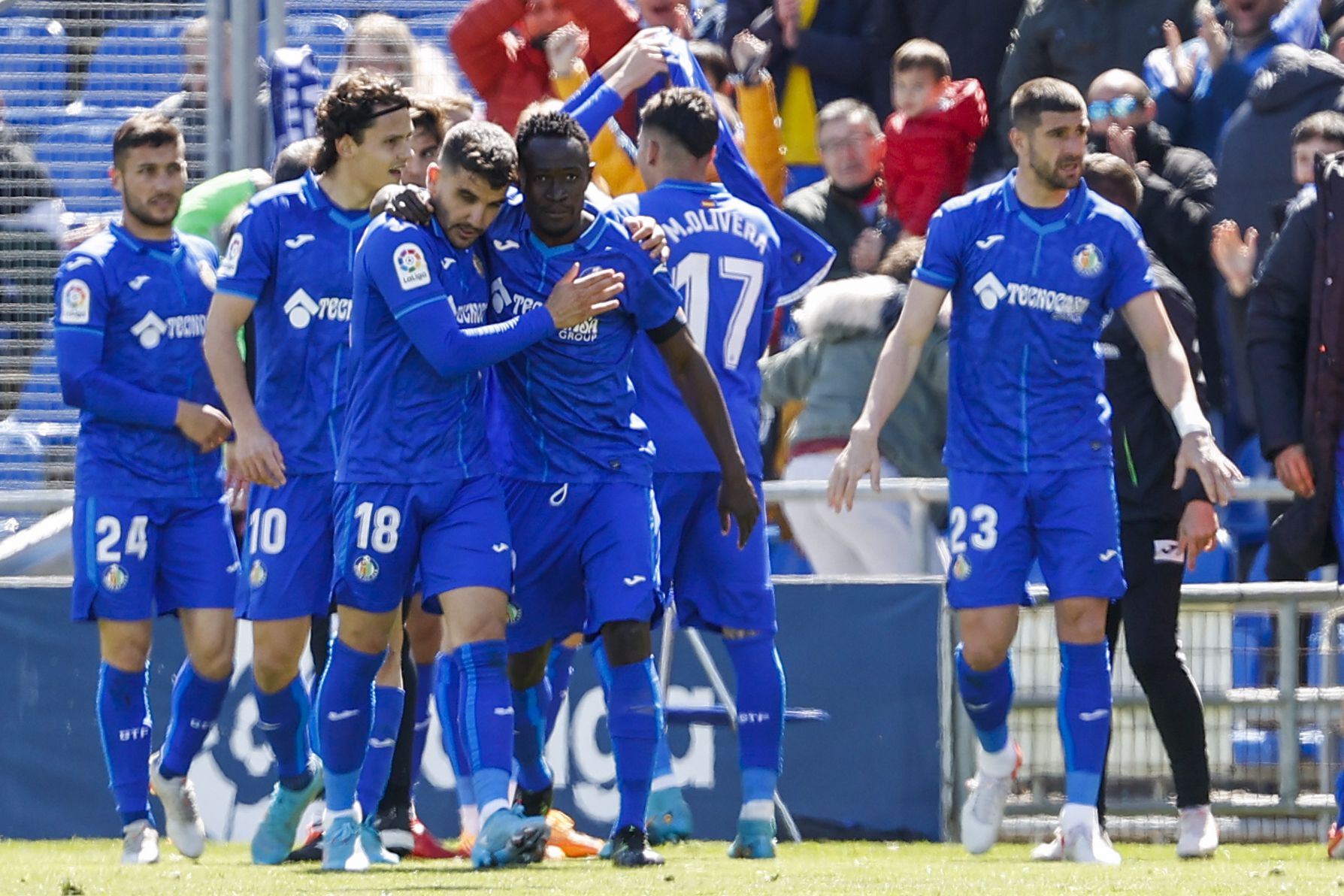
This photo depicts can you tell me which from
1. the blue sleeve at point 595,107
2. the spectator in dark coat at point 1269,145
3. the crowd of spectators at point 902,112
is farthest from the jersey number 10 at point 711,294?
the spectator in dark coat at point 1269,145

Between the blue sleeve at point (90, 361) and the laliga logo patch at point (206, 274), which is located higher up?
the laliga logo patch at point (206, 274)

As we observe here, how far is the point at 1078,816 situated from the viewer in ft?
24.3

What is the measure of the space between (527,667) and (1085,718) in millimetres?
1824

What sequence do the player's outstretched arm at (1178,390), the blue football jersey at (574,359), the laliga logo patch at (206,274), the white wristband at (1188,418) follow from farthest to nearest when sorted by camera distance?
the laliga logo patch at (206,274), the white wristband at (1188,418), the player's outstretched arm at (1178,390), the blue football jersey at (574,359)

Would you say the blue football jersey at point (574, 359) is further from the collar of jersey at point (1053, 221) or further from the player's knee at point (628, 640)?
the collar of jersey at point (1053, 221)

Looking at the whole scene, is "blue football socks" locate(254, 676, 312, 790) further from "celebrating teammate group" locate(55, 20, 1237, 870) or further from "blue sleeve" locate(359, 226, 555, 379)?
"blue sleeve" locate(359, 226, 555, 379)

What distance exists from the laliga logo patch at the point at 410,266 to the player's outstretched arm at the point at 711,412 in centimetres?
82

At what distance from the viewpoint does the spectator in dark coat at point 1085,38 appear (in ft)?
35.5

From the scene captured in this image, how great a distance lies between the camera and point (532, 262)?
6.96 meters

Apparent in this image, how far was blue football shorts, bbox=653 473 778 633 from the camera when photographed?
7789mm

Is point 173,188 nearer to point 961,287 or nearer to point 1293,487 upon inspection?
point 961,287

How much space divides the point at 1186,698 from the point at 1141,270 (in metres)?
1.57

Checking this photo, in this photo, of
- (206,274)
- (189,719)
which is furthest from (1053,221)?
(189,719)

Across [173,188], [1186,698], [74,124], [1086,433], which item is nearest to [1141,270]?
[1086,433]
